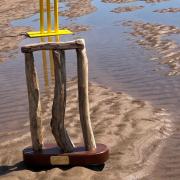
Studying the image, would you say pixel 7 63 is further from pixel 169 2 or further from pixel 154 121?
pixel 169 2

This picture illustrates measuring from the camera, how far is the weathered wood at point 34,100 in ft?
21.3

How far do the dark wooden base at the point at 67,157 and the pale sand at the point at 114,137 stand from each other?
4.3 inches

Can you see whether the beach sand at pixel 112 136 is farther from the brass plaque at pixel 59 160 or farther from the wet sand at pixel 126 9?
the wet sand at pixel 126 9

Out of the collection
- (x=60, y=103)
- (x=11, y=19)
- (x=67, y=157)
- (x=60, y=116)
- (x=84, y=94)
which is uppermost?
(x=84, y=94)

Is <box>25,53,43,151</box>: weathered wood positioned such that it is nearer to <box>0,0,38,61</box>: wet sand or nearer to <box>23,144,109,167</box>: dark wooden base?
<box>23,144,109,167</box>: dark wooden base

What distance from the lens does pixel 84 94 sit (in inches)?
258

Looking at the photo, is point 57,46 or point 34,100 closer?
point 57,46

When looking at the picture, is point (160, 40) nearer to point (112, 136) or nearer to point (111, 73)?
point (111, 73)

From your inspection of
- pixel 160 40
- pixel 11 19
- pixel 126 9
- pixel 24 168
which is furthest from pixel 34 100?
pixel 126 9

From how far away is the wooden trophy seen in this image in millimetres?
6461

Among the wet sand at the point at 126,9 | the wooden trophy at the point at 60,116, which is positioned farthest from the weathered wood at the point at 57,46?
the wet sand at the point at 126,9

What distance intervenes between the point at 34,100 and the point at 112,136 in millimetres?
1713

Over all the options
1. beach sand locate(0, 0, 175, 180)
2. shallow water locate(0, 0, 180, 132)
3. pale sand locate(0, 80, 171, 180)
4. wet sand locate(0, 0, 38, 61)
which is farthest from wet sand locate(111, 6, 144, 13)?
pale sand locate(0, 80, 171, 180)

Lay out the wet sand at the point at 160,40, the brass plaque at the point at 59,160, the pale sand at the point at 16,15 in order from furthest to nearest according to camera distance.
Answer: the pale sand at the point at 16,15, the wet sand at the point at 160,40, the brass plaque at the point at 59,160
